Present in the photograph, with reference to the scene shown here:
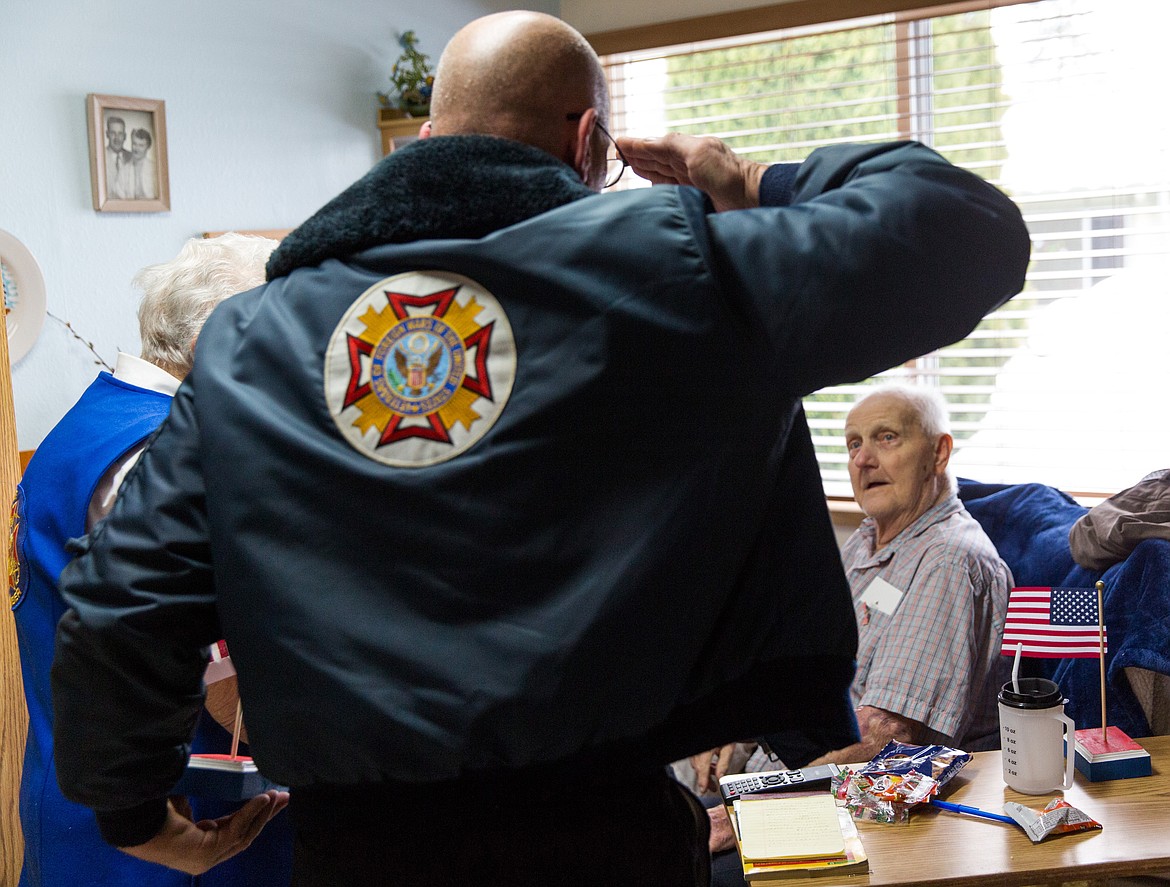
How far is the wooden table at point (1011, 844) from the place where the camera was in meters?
1.49

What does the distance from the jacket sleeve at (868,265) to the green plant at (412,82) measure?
9.93 ft

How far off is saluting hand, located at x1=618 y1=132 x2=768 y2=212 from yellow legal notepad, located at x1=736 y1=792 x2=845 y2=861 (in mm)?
989

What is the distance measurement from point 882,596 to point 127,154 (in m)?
2.29

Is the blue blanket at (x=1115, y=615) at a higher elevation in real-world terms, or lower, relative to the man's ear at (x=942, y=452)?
lower

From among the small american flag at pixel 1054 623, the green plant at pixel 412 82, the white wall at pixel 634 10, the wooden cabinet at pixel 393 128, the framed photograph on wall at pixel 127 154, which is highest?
the white wall at pixel 634 10

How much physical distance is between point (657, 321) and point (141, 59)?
2.69m

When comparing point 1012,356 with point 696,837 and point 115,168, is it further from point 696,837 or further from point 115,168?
point 696,837

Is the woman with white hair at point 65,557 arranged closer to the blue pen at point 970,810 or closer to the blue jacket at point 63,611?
the blue jacket at point 63,611

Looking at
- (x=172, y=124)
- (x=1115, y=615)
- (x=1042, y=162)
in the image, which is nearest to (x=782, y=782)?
(x=1115, y=615)

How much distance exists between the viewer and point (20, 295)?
2.65m

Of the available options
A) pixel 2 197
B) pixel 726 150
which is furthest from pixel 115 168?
pixel 726 150

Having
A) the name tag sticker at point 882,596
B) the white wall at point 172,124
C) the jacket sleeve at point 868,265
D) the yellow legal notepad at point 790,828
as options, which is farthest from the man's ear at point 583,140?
the white wall at point 172,124

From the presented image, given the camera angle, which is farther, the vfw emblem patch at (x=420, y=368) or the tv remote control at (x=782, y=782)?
the tv remote control at (x=782, y=782)

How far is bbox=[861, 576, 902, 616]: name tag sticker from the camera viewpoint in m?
2.55
